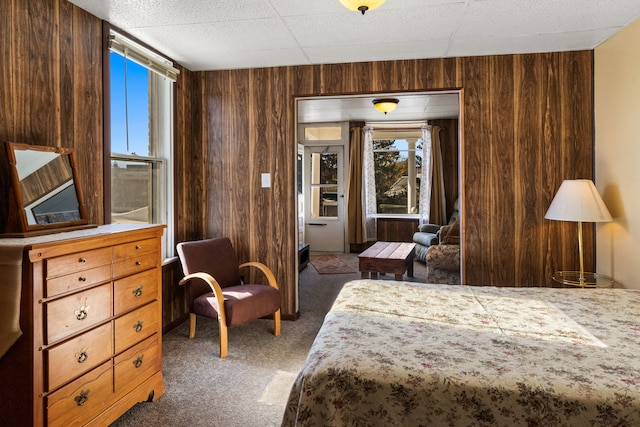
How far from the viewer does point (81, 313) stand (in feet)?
6.23

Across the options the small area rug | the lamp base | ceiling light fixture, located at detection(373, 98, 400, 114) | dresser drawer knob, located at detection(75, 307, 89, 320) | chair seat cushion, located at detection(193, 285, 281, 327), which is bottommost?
the small area rug

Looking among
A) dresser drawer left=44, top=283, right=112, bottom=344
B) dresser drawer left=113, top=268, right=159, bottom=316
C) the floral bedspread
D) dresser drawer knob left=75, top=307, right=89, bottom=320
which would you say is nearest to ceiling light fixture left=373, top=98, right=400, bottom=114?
dresser drawer left=113, top=268, right=159, bottom=316

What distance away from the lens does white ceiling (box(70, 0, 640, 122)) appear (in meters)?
2.61

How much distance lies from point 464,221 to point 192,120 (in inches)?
109

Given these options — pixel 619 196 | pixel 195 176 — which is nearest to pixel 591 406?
pixel 619 196

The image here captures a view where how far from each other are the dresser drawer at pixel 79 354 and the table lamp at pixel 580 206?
3.13 metres

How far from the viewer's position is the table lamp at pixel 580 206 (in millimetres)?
2984

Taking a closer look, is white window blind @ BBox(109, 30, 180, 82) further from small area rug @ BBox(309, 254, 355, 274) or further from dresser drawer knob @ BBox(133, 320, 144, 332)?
small area rug @ BBox(309, 254, 355, 274)

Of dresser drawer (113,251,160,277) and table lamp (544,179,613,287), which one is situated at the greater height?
table lamp (544,179,613,287)

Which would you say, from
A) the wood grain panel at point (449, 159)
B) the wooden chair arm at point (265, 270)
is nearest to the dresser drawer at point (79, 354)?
the wooden chair arm at point (265, 270)

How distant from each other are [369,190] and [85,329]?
6.13 metres

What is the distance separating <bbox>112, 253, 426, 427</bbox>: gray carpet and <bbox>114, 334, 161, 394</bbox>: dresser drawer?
0.62ft

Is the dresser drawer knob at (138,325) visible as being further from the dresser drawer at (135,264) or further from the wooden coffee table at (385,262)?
the wooden coffee table at (385,262)

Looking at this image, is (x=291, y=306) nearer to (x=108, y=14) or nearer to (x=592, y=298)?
(x=592, y=298)
